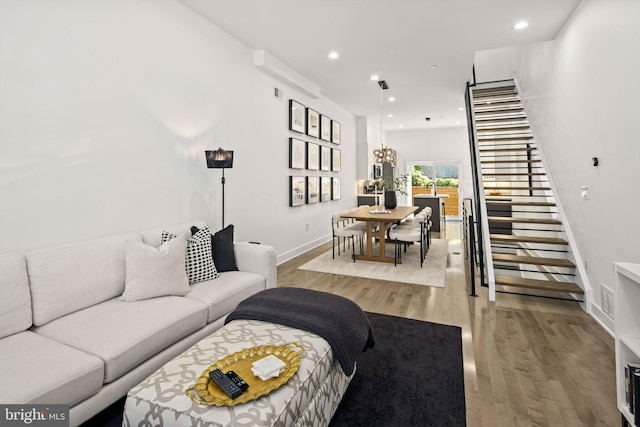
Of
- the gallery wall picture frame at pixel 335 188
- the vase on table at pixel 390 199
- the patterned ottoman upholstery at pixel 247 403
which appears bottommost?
the patterned ottoman upholstery at pixel 247 403

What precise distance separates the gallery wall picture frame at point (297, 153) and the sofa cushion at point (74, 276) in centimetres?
331

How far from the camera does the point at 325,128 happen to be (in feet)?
22.1

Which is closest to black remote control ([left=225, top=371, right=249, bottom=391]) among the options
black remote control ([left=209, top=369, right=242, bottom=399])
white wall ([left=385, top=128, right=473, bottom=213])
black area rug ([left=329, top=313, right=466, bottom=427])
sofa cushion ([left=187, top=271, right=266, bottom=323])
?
black remote control ([left=209, top=369, right=242, bottom=399])

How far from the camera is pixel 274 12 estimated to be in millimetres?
3438

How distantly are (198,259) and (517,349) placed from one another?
2697 millimetres

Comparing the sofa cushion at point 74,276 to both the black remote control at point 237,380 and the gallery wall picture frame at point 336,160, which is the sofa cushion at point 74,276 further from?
the gallery wall picture frame at point 336,160

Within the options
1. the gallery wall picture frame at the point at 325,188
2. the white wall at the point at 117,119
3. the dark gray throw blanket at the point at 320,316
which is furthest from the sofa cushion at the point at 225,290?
the gallery wall picture frame at the point at 325,188

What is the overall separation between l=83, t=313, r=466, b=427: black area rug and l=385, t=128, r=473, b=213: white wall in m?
8.76

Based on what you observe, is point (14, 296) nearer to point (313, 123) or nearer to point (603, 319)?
point (603, 319)

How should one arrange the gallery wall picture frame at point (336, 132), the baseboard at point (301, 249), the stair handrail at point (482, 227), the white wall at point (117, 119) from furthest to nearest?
the gallery wall picture frame at point (336, 132) < the baseboard at point (301, 249) < the stair handrail at point (482, 227) < the white wall at point (117, 119)

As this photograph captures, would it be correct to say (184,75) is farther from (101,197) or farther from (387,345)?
(387,345)

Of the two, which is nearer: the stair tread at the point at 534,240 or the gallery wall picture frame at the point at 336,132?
the stair tread at the point at 534,240

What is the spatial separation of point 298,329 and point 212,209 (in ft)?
7.74

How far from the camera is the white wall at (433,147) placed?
10.7m
